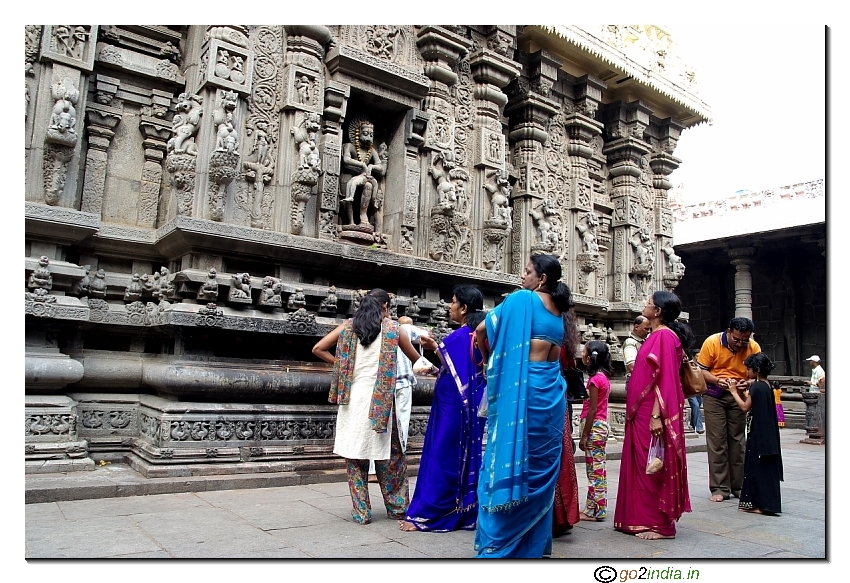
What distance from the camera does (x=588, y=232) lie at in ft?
36.4

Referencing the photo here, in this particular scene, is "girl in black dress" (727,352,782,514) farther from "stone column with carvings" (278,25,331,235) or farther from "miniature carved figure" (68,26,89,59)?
"miniature carved figure" (68,26,89,59)

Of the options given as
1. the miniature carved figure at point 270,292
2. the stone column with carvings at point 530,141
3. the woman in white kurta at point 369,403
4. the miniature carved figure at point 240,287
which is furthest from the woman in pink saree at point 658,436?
the stone column with carvings at point 530,141

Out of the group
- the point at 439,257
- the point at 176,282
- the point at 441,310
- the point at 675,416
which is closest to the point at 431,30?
the point at 439,257

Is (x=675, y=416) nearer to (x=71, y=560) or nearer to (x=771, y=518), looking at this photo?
(x=771, y=518)

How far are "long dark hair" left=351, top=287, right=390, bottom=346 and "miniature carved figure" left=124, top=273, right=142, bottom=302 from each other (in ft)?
9.63

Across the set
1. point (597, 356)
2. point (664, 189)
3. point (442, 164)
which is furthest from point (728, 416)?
point (664, 189)

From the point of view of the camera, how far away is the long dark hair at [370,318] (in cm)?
450

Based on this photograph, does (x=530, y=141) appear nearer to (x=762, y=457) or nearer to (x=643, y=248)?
(x=643, y=248)

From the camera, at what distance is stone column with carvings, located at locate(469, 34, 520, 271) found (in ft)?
28.8

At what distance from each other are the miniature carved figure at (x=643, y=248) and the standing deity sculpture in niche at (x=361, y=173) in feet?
19.6

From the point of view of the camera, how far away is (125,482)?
16.3 feet

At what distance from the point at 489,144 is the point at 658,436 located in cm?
557

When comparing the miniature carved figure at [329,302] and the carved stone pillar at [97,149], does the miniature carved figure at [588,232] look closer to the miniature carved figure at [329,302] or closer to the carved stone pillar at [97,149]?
the miniature carved figure at [329,302]

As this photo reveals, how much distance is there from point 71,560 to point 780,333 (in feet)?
64.3
